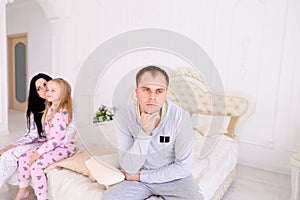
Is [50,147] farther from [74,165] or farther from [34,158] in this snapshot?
[74,165]

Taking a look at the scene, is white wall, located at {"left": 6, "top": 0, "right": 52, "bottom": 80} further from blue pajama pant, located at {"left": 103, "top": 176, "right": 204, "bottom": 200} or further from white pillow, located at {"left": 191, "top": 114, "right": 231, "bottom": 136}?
blue pajama pant, located at {"left": 103, "top": 176, "right": 204, "bottom": 200}

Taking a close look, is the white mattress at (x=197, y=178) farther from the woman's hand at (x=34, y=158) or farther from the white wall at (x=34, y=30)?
the white wall at (x=34, y=30)

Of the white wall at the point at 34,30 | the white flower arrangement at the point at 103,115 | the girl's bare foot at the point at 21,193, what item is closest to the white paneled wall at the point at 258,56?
the white flower arrangement at the point at 103,115

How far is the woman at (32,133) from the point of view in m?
1.72

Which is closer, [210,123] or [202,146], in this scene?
[202,146]

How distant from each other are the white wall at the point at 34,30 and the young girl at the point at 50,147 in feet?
13.5

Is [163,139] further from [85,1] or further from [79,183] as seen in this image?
[85,1]

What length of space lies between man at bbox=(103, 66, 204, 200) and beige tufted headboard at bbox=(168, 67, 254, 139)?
163cm

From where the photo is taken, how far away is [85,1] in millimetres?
4621

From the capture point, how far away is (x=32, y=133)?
75.9 inches

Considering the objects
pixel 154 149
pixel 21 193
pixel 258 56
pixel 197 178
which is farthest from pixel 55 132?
pixel 258 56

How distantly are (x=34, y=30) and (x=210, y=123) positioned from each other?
17.0ft

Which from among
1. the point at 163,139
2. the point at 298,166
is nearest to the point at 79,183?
the point at 163,139

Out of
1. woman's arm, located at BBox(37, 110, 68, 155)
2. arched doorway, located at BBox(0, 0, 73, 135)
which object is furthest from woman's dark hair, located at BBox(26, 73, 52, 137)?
arched doorway, located at BBox(0, 0, 73, 135)
